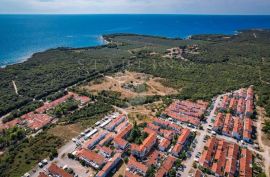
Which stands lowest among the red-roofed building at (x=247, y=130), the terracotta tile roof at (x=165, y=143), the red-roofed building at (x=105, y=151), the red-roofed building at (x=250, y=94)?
the red-roofed building at (x=105, y=151)

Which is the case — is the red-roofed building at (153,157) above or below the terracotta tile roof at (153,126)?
below

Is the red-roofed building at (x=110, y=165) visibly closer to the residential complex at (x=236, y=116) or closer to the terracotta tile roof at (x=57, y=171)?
the terracotta tile roof at (x=57, y=171)

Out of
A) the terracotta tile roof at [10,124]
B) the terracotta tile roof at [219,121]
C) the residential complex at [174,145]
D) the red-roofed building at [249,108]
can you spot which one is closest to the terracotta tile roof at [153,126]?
the residential complex at [174,145]

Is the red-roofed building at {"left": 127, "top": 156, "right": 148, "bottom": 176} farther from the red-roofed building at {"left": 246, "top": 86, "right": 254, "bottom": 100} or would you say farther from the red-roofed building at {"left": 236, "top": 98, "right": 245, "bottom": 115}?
the red-roofed building at {"left": 246, "top": 86, "right": 254, "bottom": 100}

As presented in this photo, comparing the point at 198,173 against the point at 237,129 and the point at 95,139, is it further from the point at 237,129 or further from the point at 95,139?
the point at 95,139

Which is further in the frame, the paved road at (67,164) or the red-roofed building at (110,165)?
the paved road at (67,164)

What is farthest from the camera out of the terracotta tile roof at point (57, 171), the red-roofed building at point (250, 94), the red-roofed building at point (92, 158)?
the red-roofed building at point (250, 94)

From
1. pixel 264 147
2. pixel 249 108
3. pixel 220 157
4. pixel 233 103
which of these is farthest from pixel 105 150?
pixel 249 108

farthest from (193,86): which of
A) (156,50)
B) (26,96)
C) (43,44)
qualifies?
(43,44)
